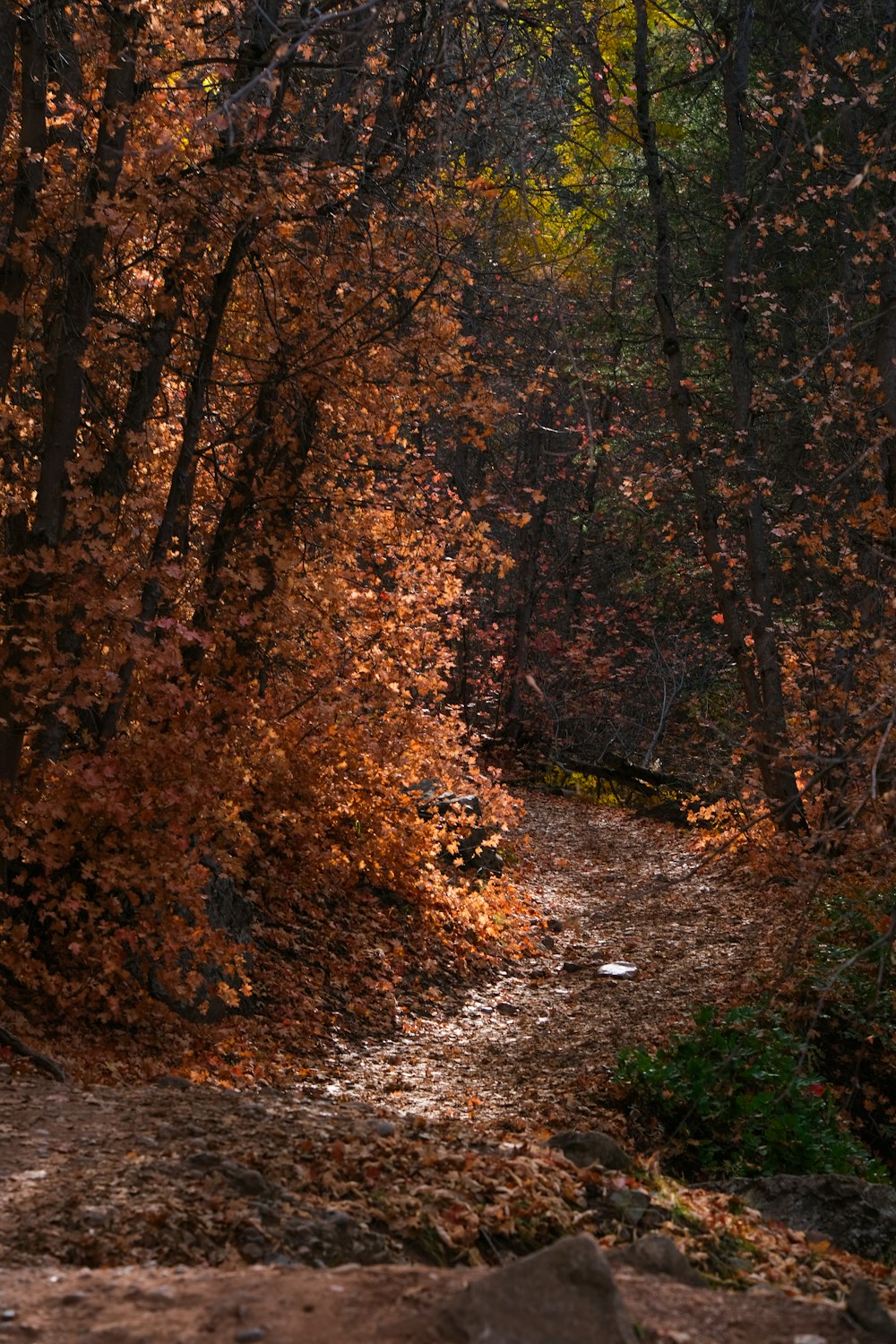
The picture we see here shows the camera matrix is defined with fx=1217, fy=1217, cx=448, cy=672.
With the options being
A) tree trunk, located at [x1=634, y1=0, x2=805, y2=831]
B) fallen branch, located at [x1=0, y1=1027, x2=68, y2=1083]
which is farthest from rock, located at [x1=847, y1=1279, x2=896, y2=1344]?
tree trunk, located at [x1=634, y1=0, x2=805, y2=831]

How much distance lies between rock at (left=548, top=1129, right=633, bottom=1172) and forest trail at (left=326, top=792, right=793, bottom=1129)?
857 millimetres

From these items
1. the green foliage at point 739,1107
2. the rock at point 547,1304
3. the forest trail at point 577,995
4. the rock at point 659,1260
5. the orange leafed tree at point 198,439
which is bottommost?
the forest trail at point 577,995

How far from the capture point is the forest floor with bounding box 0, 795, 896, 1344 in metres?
2.96

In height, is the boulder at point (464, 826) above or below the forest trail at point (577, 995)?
above

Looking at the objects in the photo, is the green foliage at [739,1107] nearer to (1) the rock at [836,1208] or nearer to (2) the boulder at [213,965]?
(1) the rock at [836,1208]

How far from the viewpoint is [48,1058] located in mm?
5770

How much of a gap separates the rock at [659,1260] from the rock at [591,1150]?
4.07 feet

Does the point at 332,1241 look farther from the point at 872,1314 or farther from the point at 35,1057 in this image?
the point at 35,1057

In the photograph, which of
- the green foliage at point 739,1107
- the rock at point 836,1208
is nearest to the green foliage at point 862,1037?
the green foliage at point 739,1107

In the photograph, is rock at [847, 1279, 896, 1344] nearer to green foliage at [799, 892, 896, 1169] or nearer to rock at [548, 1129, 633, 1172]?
rock at [548, 1129, 633, 1172]

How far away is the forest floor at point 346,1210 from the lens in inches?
116

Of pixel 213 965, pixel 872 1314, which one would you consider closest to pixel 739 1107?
pixel 872 1314

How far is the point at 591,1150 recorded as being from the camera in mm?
4945

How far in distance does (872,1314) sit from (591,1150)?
2.01 meters
